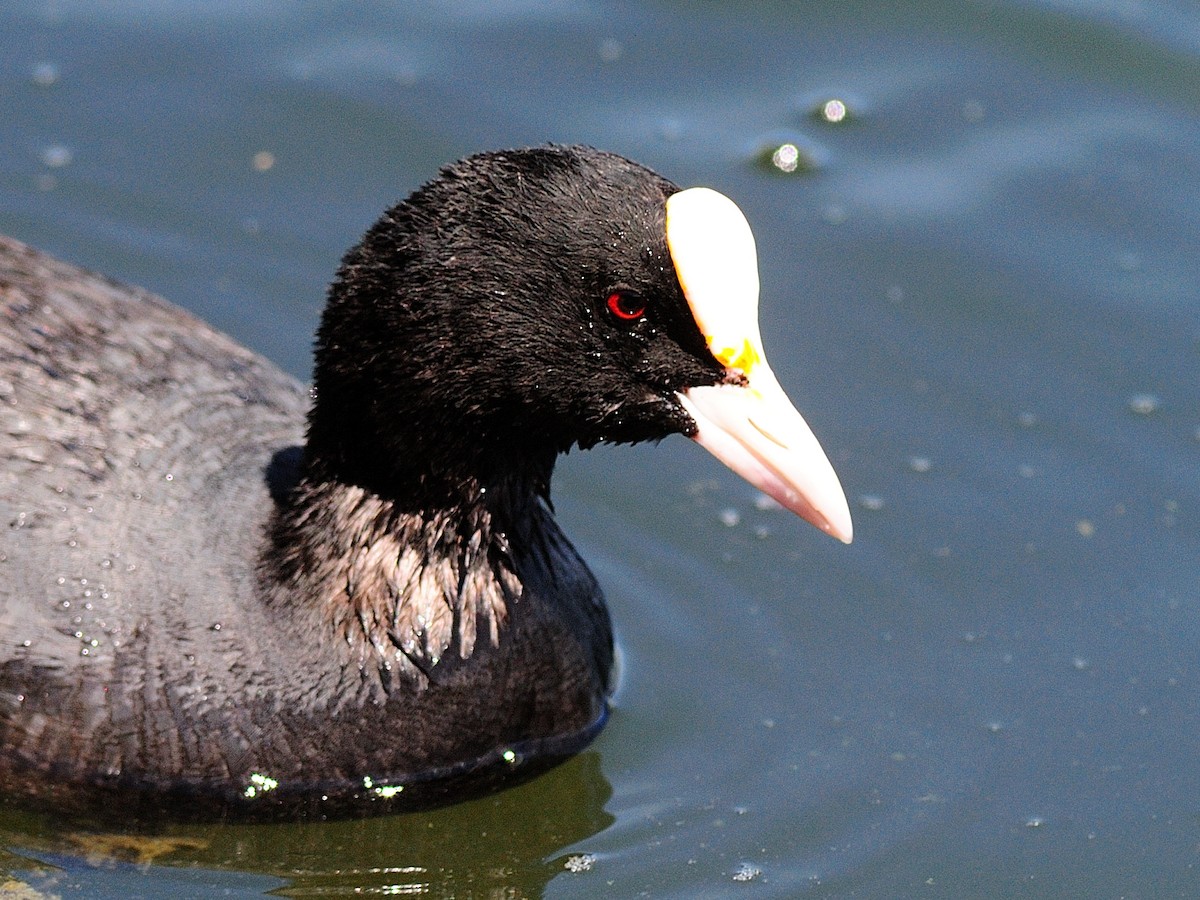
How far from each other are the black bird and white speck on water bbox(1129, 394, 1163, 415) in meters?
2.19

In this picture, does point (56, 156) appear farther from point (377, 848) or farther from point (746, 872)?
point (746, 872)

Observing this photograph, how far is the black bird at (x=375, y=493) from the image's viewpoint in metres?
4.89

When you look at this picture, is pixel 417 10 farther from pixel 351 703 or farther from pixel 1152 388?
pixel 351 703

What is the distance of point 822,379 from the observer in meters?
7.16

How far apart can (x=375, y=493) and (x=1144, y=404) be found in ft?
9.58

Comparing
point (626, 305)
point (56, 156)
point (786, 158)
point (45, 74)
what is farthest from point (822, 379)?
point (45, 74)

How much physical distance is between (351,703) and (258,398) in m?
0.99

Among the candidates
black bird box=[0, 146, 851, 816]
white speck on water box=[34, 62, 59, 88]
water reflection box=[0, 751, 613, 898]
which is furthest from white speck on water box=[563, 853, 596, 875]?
white speck on water box=[34, 62, 59, 88]

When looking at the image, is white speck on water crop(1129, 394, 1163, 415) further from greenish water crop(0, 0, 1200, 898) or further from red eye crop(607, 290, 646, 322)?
red eye crop(607, 290, 646, 322)

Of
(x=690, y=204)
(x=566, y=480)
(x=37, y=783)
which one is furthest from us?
(x=566, y=480)

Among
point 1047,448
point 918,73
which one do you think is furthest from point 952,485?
point 918,73

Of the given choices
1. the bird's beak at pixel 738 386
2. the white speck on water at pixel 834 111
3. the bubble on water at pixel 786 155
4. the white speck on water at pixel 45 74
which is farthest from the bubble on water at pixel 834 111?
the bird's beak at pixel 738 386

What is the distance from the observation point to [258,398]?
19.5 feet

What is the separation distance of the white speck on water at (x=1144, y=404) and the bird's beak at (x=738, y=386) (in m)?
2.42
